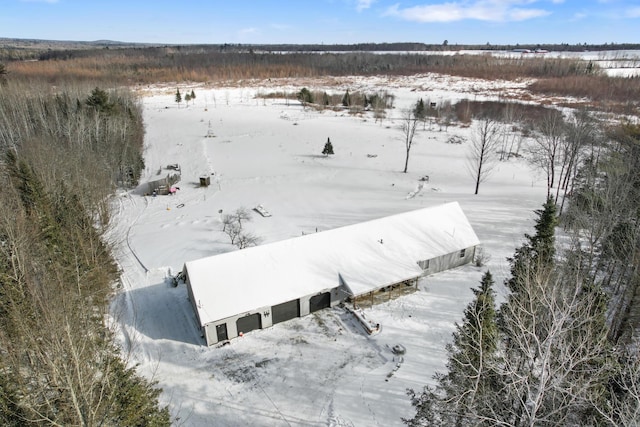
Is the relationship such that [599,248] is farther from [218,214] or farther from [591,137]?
[218,214]

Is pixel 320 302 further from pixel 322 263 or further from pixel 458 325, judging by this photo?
pixel 458 325

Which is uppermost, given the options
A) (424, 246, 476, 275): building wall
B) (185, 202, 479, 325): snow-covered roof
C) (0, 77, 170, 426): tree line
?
(0, 77, 170, 426): tree line

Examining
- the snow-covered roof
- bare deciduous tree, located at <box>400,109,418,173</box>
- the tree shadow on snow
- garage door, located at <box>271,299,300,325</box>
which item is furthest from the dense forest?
Result: bare deciduous tree, located at <box>400,109,418,173</box>

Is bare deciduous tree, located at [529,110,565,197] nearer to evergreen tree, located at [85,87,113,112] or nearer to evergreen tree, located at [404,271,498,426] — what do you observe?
evergreen tree, located at [404,271,498,426]

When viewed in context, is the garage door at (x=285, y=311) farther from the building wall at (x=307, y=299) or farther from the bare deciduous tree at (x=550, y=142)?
the bare deciduous tree at (x=550, y=142)

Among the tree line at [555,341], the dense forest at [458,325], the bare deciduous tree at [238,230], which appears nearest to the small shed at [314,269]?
the dense forest at [458,325]

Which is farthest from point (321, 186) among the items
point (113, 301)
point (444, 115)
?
point (444, 115)

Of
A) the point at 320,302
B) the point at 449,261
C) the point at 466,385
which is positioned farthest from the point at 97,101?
the point at 466,385
